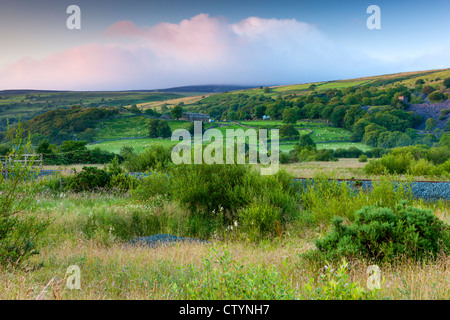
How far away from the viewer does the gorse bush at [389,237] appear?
5.57 m

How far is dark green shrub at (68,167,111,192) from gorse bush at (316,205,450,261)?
13341 mm

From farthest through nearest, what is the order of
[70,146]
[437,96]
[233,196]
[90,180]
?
1. [437,96]
2. [70,146]
3. [90,180]
4. [233,196]

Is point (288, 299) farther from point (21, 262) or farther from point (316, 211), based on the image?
point (316, 211)

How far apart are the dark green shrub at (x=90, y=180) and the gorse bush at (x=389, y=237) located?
1334 cm

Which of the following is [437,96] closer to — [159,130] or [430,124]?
[430,124]

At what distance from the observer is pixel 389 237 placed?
19.2 feet

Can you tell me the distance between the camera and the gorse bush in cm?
557

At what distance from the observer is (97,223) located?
904 centimetres

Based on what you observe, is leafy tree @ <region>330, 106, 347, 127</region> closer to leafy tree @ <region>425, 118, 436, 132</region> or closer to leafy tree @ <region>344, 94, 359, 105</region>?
leafy tree @ <region>344, 94, 359, 105</region>

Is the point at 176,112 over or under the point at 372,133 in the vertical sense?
over

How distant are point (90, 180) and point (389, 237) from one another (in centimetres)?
1438

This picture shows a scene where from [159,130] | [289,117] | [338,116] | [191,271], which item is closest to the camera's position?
[191,271]

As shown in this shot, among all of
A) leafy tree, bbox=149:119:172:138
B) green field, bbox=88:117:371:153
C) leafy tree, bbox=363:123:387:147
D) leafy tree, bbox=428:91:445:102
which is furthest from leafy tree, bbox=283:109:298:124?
leafy tree, bbox=428:91:445:102

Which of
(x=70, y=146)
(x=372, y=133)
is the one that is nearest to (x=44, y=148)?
(x=70, y=146)
